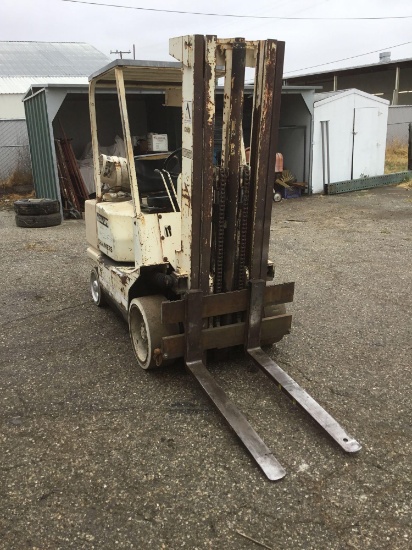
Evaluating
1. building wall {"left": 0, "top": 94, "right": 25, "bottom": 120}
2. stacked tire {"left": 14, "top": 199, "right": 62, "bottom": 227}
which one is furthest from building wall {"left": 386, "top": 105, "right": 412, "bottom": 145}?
stacked tire {"left": 14, "top": 199, "right": 62, "bottom": 227}

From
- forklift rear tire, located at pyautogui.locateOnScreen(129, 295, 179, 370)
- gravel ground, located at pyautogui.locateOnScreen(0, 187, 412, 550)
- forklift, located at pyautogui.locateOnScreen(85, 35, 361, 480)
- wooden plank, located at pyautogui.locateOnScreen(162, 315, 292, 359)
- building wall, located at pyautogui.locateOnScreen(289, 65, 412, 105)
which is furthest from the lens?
building wall, located at pyautogui.locateOnScreen(289, 65, 412, 105)

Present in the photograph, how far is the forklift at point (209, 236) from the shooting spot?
10.6 ft

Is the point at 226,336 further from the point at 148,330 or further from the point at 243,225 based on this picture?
the point at 243,225

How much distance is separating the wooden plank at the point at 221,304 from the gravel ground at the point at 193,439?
0.62 meters

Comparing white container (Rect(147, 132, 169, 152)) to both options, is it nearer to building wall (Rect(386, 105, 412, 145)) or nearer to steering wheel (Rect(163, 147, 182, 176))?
steering wheel (Rect(163, 147, 182, 176))

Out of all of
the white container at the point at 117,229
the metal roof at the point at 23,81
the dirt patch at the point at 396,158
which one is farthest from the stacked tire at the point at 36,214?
the metal roof at the point at 23,81

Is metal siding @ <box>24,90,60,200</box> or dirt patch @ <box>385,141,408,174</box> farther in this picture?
dirt patch @ <box>385,141,408,174</box>

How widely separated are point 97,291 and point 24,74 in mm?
22689

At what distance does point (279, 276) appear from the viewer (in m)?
6.83

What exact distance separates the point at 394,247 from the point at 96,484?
Result: 6.98 meters

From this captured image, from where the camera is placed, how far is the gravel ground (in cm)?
247

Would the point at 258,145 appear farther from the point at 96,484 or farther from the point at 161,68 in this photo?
the point at 96,484

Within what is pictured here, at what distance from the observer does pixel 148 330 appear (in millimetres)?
3811

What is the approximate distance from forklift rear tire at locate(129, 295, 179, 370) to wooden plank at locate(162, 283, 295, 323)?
0.92 feet
